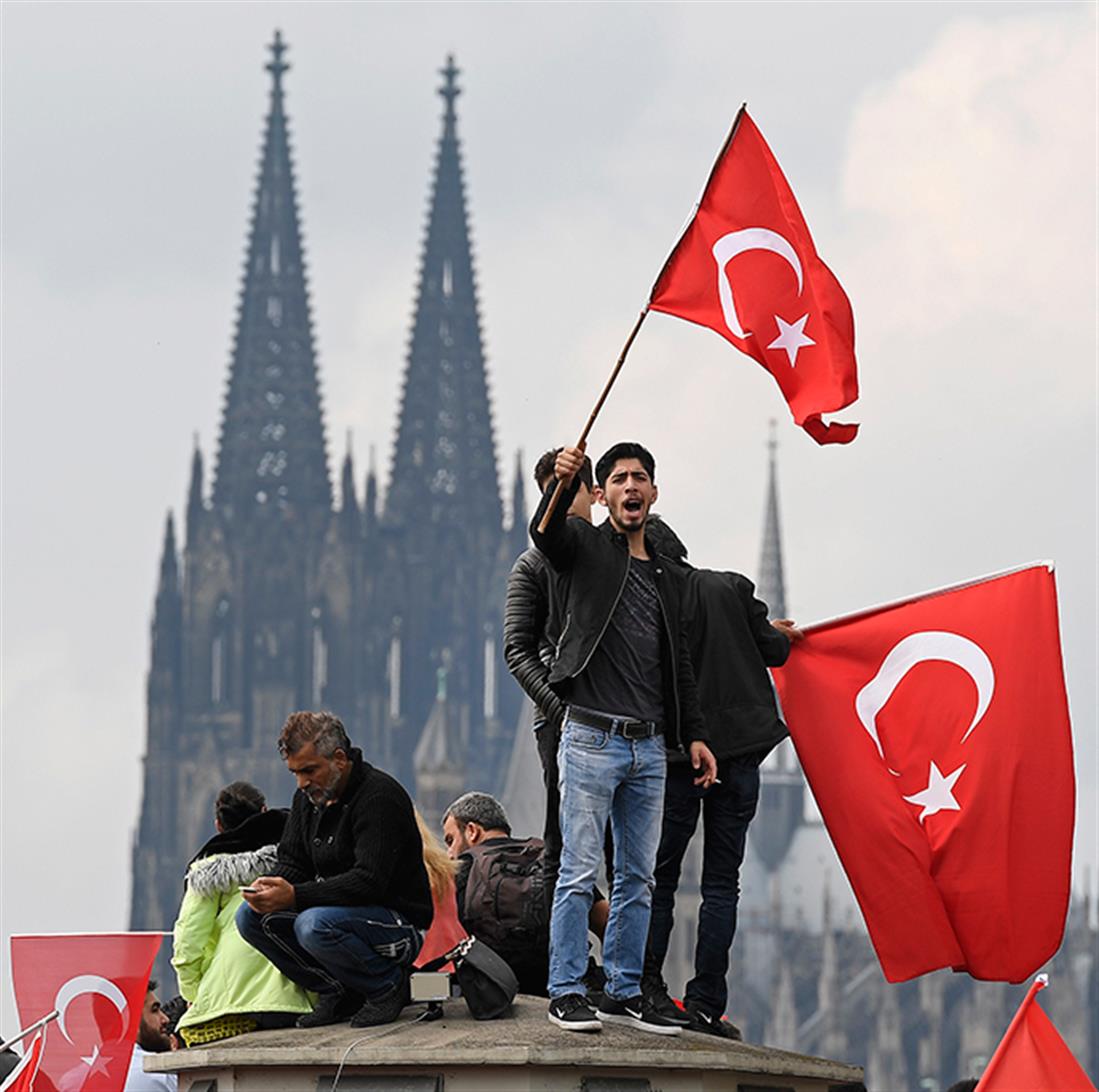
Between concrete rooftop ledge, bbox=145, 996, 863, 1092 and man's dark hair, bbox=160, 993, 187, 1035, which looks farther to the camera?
man's dark hair, bbox=160, 993, 187, 1035

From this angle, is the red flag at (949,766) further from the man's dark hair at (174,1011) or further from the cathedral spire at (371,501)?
the cathedral spire at (371,501)

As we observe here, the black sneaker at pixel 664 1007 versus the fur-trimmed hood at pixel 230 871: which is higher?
the fur-trimmed hood at pixel 230 871

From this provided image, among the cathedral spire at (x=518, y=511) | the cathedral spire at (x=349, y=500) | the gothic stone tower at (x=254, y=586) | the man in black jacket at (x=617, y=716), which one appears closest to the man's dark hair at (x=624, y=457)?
the man in black jacket at (x=617, y=716)

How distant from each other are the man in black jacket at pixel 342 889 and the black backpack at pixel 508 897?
393mm

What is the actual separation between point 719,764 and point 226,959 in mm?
1498

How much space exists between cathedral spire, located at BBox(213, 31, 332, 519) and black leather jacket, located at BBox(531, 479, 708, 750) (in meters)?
147

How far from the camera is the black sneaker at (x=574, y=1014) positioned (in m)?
10.2

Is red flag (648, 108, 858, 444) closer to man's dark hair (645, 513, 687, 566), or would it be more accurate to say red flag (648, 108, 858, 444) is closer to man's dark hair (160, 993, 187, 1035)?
man's dark hair (645, 513, 687, 566)

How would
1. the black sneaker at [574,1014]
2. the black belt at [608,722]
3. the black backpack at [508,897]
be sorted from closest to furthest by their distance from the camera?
the black sneaker at [574,1014] < the black belt at [608,722] < the black backpack at [508,897]

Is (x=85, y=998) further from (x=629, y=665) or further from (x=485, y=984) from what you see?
(x=629, y=665)

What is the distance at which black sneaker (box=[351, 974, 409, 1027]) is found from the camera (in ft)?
34.6

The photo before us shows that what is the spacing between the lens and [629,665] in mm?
10586

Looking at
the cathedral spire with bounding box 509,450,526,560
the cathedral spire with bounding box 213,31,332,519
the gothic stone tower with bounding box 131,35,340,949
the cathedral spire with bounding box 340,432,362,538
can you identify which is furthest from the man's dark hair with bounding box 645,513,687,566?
the cathedral spire with bounding box 340,432,362,538

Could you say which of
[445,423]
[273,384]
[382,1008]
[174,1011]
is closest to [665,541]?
[382,1008]
